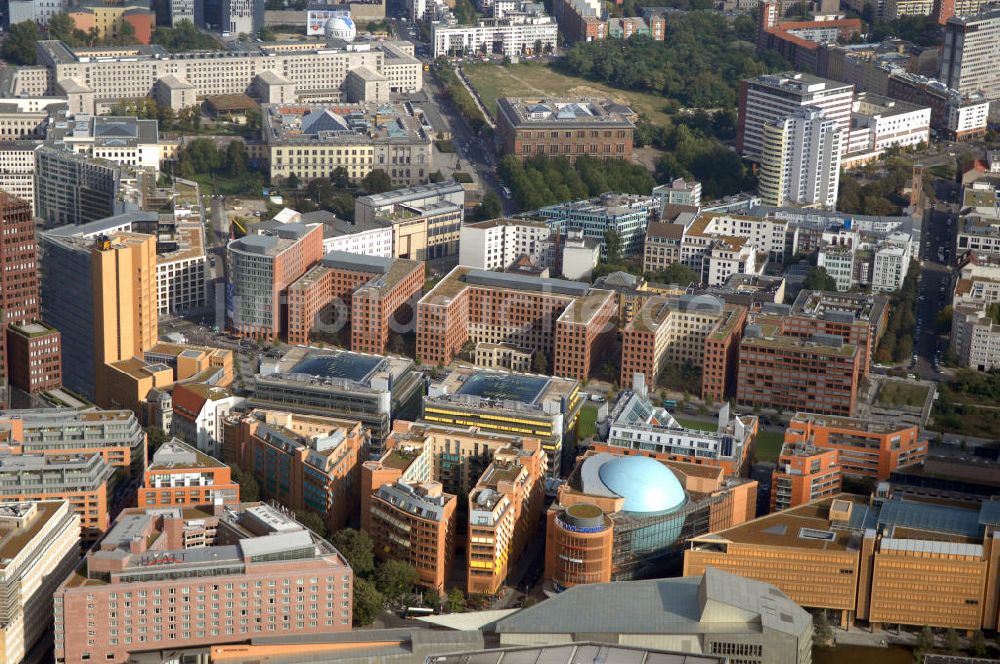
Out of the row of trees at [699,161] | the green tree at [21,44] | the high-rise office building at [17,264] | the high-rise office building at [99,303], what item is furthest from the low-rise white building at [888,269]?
the green tree at [21,44]

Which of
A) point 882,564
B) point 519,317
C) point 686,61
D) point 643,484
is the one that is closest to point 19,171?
point 519,317

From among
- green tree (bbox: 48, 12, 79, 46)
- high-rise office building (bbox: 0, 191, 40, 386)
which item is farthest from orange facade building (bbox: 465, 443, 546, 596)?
green tree (bbox: 48, 12, 79, 46)

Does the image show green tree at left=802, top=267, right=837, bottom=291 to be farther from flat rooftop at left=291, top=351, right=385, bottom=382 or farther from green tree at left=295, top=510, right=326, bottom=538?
green tree at left=295, top=510, right=326, bottom=538

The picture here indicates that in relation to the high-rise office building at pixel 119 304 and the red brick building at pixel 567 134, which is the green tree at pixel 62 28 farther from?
the high-rise office building at pixel 119 304

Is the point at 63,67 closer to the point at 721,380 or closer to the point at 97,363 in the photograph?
the point at 97,363

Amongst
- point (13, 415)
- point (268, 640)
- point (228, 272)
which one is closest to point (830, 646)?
point (268, 640)

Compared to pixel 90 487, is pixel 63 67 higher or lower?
higher
